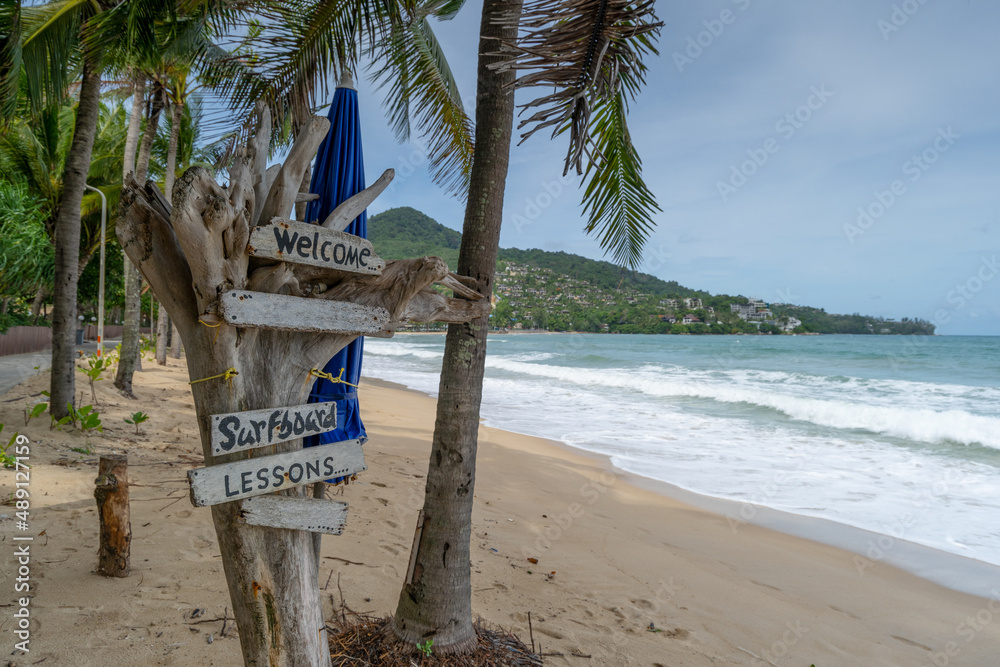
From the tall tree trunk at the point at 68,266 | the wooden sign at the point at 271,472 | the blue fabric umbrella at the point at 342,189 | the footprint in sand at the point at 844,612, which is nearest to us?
the wooden sign at the point at 271,472

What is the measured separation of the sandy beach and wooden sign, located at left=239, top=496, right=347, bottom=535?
4.15ft

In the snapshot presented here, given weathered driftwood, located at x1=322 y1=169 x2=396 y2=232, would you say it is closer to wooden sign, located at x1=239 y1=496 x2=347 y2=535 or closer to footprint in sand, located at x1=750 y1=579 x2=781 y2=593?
wooden sign, located at x1=239 y1=496 x2=347 y2=535

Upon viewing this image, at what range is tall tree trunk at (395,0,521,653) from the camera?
2.75m

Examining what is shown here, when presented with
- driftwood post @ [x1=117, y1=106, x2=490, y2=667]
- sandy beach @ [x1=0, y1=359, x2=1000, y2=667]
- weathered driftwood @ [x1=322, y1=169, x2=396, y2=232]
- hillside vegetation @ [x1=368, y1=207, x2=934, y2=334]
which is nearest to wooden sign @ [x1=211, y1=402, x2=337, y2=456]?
driftwood post @ [x1=117, y1=106, x2=490, y2=667]

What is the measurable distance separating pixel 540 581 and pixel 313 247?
3.30 metres

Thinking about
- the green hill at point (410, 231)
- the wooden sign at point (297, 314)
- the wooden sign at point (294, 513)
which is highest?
the green hill at point (410, 231)

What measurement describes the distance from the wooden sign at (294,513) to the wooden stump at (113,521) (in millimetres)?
1915

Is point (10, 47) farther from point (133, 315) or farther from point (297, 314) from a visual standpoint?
point (297, 314)

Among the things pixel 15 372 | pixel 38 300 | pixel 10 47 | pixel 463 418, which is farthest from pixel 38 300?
pixel 463 418

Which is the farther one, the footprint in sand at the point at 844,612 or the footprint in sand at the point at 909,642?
the footprint in sand at the point at 844,612

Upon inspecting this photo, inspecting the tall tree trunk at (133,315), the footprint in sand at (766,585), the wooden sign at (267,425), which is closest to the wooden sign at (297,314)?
the wooden sign at (267,425)

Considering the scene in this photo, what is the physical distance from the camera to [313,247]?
193 centimetres

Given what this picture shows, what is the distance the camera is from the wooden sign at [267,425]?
5.92 ft

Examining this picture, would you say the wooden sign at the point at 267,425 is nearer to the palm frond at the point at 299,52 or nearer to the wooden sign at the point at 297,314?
the wooden sign at the point at 297,314
